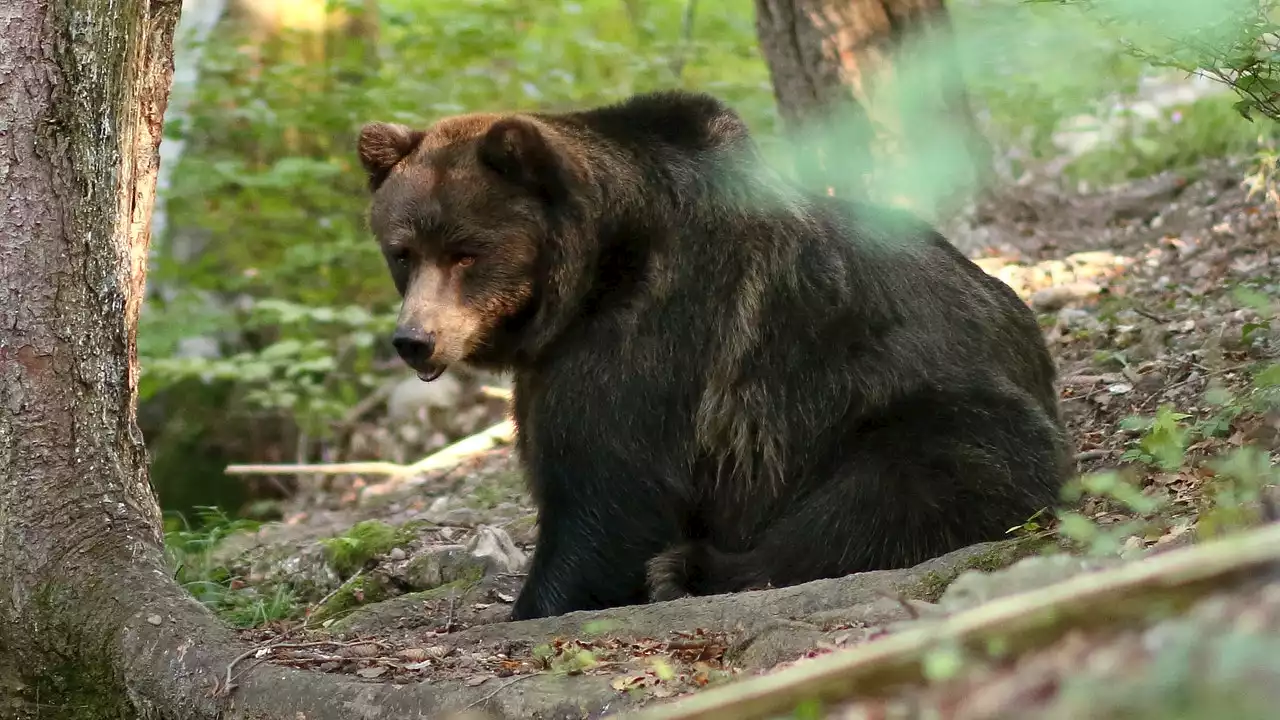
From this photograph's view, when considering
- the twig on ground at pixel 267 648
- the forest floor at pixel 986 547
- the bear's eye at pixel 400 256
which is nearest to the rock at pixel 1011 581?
the forest floor at pixel 986 547

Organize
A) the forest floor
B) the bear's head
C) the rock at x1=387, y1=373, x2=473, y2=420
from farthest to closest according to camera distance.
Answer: the rock at x1=387, y1=373, x2=473, y2=420, the bear's head, the forest floor

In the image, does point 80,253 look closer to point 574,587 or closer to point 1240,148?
point 574,587

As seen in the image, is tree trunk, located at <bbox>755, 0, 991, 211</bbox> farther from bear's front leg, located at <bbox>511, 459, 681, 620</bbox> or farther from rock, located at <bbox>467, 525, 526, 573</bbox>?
bear's front leg, located at <bbox>511, 459, 681, 620</bbox>

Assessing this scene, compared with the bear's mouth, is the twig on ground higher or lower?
lower

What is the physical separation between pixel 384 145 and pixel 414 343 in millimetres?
953

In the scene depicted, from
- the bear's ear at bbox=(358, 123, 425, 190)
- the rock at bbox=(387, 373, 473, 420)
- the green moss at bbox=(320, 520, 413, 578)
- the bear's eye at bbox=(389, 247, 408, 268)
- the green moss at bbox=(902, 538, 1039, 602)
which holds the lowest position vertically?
the rock at bbox=(387, 373, 473, 420)

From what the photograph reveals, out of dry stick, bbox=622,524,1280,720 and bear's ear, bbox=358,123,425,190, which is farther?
bear's ear, bbox=358,123,425,190

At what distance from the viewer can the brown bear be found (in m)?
4.68

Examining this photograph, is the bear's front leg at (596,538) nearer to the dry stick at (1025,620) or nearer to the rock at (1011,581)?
the rock at (1011,581)

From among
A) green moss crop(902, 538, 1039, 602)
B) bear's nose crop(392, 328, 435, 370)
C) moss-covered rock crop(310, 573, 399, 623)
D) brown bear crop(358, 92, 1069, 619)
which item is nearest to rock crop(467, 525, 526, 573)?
moss-covered rock crop(310, 573, 399, 623)

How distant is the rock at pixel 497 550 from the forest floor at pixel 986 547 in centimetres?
1

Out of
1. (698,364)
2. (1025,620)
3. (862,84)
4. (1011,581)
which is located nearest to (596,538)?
(698,364)

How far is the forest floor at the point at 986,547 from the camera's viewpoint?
2.26 metres

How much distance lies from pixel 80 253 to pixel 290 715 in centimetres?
169
